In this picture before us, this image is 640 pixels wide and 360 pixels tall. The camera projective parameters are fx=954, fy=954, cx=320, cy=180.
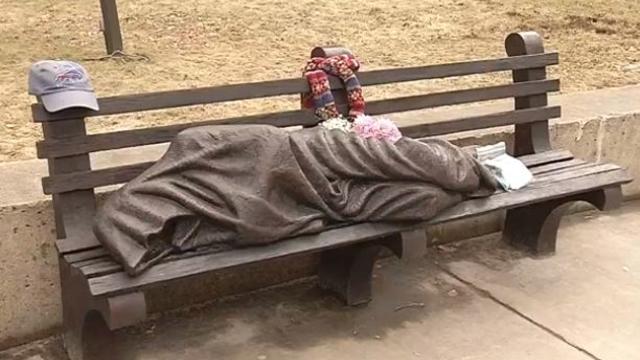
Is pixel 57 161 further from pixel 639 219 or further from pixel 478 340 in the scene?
pixel 639 219

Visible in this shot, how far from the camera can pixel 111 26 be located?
6.33 metres

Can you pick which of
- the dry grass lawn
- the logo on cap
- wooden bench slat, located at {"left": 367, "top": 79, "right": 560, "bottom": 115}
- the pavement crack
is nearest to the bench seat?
wooden bench slat, located at {"left": 367, "top": 79, "right": 560, "bottom": 115}

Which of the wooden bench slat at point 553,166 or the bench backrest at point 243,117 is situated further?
the wooden bench slat at point 553,166

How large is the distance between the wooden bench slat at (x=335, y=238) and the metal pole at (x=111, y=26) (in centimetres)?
347

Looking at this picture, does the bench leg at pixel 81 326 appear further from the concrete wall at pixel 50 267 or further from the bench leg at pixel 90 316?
the concrete wall at pixel 50 267

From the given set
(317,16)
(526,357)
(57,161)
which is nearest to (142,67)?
(317,16)

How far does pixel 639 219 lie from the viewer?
15.6 feet

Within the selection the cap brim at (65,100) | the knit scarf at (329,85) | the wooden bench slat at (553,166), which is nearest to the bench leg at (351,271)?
the knit scarf at (329,85)

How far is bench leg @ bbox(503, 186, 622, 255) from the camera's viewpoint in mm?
4094

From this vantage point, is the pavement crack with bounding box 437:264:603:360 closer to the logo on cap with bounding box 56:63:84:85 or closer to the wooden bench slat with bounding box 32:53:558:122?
the wooden bench slat with bounding box 32:53:558:122

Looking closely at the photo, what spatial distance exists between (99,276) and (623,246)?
2.57m

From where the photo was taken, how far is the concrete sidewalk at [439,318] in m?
→ 3.47

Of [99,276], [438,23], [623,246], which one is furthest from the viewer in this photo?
[438,23]

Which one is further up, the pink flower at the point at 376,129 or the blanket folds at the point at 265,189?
the pink flower at the point at 376,129
